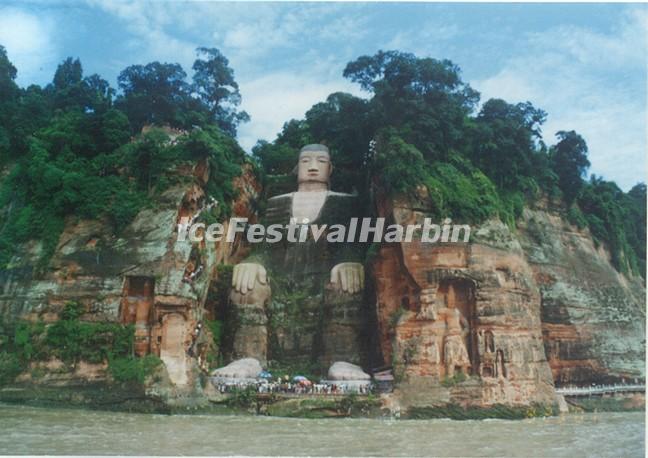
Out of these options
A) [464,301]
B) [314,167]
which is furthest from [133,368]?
[314,167]

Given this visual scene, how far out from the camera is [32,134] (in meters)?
26.3

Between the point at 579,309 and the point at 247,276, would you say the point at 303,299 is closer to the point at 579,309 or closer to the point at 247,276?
the point at 247,276

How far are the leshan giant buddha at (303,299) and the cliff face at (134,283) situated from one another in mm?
2072

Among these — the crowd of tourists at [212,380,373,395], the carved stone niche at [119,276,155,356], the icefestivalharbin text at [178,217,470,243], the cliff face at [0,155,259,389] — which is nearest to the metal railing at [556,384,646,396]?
the icefestivalharbin text at [178,217,470,243]

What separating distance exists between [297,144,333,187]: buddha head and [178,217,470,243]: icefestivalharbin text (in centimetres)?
209

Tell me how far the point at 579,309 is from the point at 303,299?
9702mm

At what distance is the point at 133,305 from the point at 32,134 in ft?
30.0

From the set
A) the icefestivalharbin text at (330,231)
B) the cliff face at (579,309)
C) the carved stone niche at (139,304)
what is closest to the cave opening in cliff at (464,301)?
the icefestivalharbin text at (330,231)

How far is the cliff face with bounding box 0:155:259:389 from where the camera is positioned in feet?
67.3

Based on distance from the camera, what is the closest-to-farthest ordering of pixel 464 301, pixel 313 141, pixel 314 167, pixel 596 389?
pixel 464 301 < pixel 596 389 < pixel 314 167 < pixel 313 141

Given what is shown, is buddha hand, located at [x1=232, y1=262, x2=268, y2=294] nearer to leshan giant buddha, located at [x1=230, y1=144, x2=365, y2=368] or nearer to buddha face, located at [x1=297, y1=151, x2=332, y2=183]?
leshan giant buddha, located at [x1=230, y1=144, x2=365, y2=368]

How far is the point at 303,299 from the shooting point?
25031mm

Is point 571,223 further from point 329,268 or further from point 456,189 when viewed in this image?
point 329,268

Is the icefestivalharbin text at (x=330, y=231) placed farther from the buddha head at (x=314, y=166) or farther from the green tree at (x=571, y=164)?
the green tree at (x=571, y=164)
